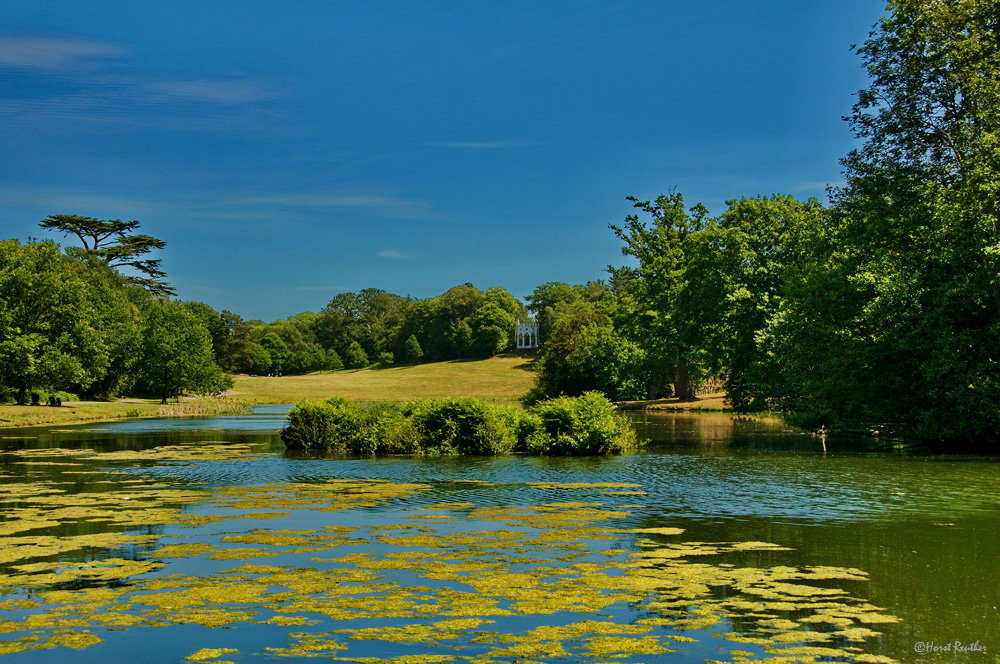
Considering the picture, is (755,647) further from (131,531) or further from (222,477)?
(222,477)

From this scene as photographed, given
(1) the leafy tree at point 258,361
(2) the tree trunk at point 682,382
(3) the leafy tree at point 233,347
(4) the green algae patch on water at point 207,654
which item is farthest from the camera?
(1) the leafy tree at point 258,361

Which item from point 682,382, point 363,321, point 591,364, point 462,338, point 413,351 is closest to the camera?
point 682,382

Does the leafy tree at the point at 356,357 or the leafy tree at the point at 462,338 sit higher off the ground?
the leafy tree at the point at 462,338

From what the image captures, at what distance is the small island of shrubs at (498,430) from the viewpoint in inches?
1054

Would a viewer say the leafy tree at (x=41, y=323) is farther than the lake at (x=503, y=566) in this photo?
Yes

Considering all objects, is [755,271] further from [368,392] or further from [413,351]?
[413,351]

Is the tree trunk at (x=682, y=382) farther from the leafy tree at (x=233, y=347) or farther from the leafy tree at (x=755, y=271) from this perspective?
the leafy tree at (x=233, y=347)

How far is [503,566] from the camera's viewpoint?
989 cm

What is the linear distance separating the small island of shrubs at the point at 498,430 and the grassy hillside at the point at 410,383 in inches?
2302

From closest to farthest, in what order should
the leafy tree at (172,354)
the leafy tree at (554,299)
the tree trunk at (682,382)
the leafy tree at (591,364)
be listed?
the tree trunk at (682,382) < the leafy tree at (591,364) < the leafy tree at (172,354) < the leafy tree at (554,299)

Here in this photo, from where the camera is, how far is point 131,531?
12523mm

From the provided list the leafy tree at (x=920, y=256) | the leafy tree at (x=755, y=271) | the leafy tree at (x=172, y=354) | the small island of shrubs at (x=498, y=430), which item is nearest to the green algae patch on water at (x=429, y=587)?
the small island of shrubs at (x=498, y=430)

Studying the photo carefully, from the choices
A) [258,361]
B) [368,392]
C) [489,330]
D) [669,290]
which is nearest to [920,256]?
[669,290]

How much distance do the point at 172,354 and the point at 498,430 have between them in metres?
50.8
